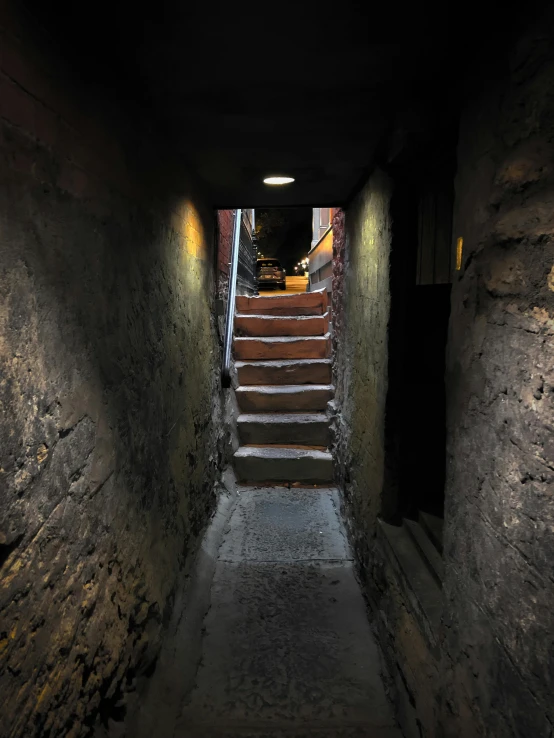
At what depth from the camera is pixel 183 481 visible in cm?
262

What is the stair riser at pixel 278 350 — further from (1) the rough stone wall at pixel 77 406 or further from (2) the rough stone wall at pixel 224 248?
(1) the rough stone wall at pixel 77 406

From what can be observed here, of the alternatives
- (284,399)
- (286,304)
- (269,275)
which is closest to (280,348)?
(284,399)

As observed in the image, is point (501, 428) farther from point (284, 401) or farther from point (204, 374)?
point (284, 401)

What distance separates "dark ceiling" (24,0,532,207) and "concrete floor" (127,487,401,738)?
2.27m

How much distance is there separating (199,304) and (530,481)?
2541mm

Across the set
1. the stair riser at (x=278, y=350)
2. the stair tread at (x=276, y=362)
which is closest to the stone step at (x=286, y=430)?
the stair tread at (x=276, y=362)

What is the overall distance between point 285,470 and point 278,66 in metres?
3.39

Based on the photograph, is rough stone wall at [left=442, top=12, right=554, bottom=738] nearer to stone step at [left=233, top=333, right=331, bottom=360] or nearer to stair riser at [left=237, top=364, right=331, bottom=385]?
stair riser at [left=237, top=364, right=331, bottom=385]

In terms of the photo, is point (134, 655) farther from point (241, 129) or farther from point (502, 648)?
point (241, 129)

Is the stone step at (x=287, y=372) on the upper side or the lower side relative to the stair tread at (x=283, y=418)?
upper

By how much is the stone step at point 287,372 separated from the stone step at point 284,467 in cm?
96

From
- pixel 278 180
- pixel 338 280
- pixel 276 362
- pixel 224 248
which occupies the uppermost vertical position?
pixel 278 180

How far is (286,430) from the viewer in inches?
180

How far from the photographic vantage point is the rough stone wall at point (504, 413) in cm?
96
